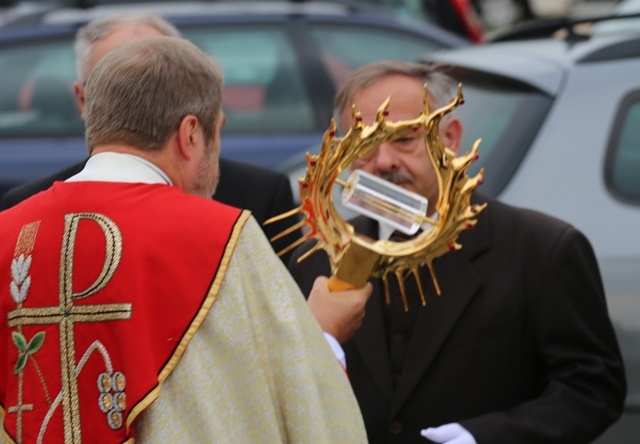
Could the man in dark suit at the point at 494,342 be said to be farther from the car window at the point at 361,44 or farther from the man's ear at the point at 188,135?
the car window at the point at 361,44

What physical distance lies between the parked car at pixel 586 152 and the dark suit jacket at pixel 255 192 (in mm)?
766

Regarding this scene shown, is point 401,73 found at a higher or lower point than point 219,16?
higher

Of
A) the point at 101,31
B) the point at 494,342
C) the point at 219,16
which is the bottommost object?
the point at 219,16

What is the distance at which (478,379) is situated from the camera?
336cm

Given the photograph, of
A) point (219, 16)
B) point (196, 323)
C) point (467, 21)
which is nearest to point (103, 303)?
point (196, 323)

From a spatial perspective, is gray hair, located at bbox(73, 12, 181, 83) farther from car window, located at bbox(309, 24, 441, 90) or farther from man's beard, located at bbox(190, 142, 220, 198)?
car window, located at bbox(309, 24, 441, 90)

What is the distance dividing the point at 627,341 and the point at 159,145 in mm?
2004

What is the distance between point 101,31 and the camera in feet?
13.7

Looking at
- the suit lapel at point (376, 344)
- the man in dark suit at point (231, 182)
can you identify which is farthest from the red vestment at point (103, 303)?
the man in dark suit at point (231, 182)

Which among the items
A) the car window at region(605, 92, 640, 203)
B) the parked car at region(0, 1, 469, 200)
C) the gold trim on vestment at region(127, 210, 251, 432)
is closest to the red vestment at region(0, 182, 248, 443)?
the gold trim on vestment at region(127, 210, 251, 432)

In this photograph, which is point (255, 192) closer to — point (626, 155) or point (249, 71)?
point (626, 155)

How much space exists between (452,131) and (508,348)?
2.00 feet

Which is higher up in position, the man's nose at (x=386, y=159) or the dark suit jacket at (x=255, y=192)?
the man's nose at (x=386, y=159)

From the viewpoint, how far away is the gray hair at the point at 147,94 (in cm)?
277
